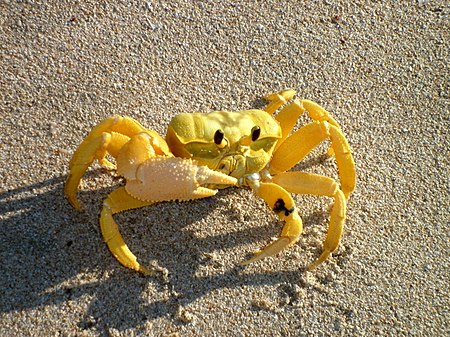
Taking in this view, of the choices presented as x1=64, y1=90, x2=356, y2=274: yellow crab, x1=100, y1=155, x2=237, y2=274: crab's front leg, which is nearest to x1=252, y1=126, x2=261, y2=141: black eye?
x1=64, y1=90, x2=356, y2=274: yellow crab

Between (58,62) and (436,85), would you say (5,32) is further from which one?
(436,85)

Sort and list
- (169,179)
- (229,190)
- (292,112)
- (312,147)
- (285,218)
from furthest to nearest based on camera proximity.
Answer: (229,190) < (292,112) < (312,147) < (285,218) < (169,179)

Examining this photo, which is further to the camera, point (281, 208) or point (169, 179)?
point (281, 208)

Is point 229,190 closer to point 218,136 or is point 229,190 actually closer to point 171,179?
point 218,136

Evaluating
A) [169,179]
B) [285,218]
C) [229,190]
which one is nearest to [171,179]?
[169,179]

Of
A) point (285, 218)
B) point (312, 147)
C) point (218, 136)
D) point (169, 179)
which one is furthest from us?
point (312, 147)

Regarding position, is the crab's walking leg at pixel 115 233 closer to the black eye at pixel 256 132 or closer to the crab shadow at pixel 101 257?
the crab shadow at pixel 101 257
